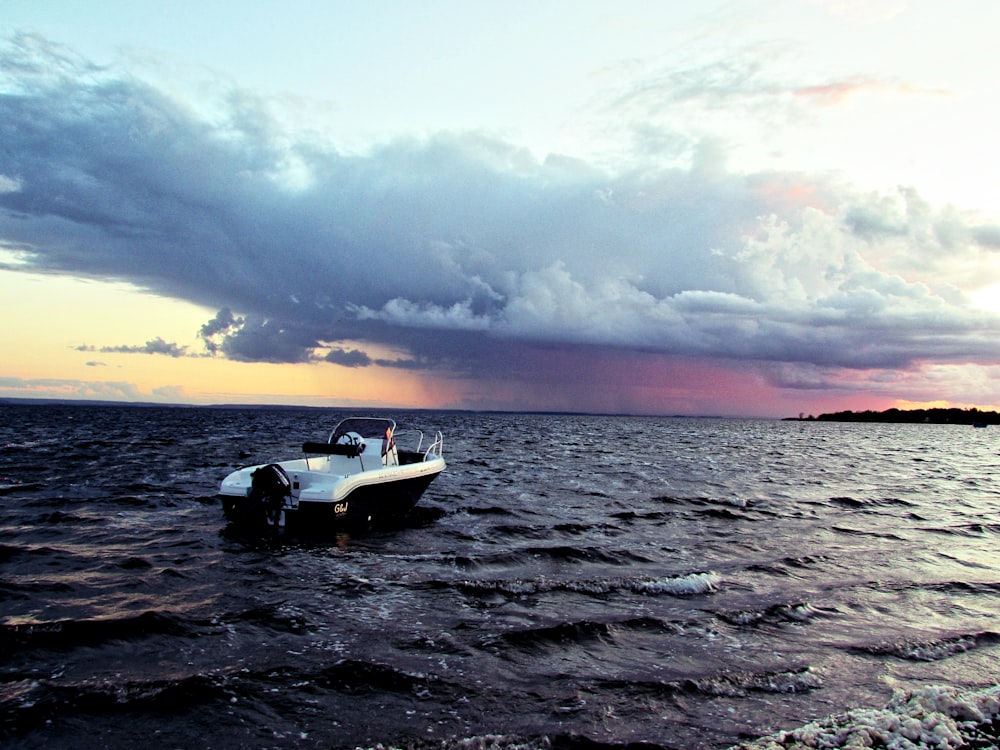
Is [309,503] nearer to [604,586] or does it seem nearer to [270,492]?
[270,492]

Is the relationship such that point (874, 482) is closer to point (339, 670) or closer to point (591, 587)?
point (591, 587)

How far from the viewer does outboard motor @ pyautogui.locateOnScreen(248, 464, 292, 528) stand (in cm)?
1375

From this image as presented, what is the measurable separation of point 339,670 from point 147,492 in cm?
1625

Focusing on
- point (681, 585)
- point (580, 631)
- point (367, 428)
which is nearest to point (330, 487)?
point (367, 428)

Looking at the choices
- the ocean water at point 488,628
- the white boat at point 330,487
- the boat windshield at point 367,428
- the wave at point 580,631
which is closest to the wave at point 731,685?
the ocean water at point 488,628

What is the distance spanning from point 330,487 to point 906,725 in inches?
427

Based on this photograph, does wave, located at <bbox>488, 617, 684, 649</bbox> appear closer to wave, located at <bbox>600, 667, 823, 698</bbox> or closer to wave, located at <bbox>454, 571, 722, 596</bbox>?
wave, located at <bbox>600, 667, 823, 698</bbox>

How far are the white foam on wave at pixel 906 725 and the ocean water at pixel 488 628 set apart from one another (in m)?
0.04

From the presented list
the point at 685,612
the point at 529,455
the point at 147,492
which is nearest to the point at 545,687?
the point at 685,612

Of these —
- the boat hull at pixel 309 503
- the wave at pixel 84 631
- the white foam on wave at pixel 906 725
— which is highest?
the boat hull at pixel 309 503

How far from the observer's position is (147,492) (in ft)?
66.8

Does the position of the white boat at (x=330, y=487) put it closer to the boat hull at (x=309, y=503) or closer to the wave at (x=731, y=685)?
the boat hull at (x=309, y=503)

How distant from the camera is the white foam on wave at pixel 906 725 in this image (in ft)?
19.1

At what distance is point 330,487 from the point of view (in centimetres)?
1377
